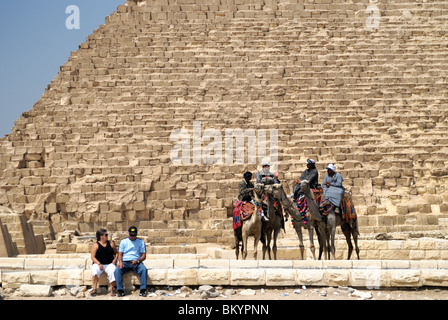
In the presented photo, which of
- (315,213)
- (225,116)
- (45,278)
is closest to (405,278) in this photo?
(315,213)

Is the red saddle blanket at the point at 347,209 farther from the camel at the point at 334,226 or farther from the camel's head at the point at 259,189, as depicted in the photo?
the camel's head at the point at 259,189

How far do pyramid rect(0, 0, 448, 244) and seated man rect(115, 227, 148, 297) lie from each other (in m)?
7.97

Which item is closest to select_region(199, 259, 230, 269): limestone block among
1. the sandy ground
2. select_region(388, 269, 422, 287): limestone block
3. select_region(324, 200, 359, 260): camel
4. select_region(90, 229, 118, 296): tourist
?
the sandy ground

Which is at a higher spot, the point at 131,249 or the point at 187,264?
the point at 131,249

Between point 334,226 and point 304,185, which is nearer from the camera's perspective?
point 304,185

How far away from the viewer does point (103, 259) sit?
10297 millimetres

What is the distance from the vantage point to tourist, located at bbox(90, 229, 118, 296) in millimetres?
9977

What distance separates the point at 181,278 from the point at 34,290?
5.82ft

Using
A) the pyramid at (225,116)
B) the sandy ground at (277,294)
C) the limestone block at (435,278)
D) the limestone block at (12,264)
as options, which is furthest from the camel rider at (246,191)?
the pyramid at (225,116)

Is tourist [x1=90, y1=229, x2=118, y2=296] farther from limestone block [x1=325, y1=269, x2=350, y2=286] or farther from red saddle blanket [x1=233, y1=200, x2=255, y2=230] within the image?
red saddle blanket [x1=233, y1=200, x2=255, y2=230]

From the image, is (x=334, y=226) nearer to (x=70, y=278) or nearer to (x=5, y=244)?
(x=70, y=278)

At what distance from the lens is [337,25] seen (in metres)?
23.6

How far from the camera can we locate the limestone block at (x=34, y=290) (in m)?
9.79
